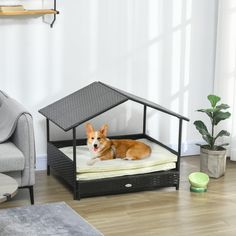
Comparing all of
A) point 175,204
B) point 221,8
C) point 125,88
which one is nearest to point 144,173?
point 175,204

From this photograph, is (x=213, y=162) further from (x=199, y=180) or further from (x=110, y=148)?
(x=110, y=148)

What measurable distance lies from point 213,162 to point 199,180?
0.37 metres

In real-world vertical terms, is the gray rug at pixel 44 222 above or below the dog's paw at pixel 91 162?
below

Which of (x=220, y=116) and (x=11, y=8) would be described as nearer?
(x=11, y=8)

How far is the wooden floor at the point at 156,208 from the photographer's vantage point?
355 cm

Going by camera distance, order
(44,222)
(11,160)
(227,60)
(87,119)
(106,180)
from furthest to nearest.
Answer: (227,60) < (106,180) < (87,119) < (11,160) < (44,222)

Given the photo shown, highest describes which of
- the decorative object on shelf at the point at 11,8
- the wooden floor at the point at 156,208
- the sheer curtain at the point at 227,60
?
the decorative object on shelf at the point at 11,8

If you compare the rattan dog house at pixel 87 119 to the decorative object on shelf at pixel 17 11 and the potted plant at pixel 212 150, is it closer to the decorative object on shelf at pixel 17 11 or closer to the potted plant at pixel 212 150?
the potted plant at pixel 212 150

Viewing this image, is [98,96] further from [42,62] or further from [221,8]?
[221,8]

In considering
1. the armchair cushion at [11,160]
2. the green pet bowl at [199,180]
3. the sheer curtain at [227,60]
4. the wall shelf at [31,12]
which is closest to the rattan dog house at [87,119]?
the green pet bowl at [199,180]

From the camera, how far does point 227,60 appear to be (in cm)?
491

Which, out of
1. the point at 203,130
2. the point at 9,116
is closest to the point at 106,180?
the point at 9,116

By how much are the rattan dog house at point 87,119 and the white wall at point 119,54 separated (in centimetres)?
26

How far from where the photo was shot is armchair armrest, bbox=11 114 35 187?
3.80 meters
